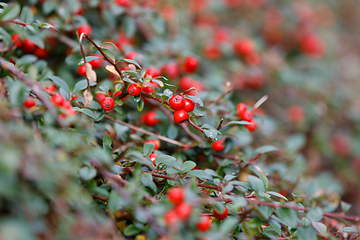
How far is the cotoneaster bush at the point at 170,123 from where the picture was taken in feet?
3.10

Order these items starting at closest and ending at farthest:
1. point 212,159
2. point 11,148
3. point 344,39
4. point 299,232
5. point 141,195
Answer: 1. point 11,148
2. point 141,195
3. point 299,232
4. point 212,159
5. point 344,39

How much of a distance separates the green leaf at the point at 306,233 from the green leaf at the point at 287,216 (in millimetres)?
83

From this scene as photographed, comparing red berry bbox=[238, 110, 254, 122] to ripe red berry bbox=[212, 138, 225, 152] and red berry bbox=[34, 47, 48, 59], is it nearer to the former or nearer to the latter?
ripe red berry bbox=[212, 138, 225, 152]

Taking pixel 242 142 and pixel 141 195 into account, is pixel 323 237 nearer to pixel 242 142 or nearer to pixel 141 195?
pixel 242 142

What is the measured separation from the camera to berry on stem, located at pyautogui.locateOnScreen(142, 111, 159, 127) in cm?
183

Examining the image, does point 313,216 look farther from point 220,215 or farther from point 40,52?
point 40,52

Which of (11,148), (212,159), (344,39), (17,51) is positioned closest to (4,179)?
(11,148)

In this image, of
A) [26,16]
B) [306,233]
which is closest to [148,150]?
[306,233]

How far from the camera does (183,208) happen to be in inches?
36.6

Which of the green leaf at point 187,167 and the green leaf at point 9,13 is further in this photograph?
the green leaf at point 9,13

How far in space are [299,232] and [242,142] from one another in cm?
84

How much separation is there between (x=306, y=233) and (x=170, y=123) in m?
1.06

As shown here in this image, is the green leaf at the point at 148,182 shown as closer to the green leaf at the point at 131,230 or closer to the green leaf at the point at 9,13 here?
the green leaf at the point at 131,230

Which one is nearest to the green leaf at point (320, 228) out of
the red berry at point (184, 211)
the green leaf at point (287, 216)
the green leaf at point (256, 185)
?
the green leaf at point (287, 216)
